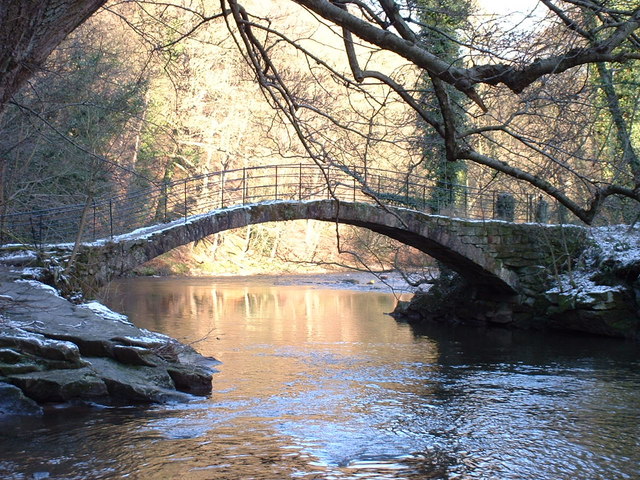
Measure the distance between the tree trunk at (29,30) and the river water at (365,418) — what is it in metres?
3.44

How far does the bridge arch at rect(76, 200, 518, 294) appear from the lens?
10930 mm

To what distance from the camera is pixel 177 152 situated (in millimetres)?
25969

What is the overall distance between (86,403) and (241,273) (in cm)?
2048

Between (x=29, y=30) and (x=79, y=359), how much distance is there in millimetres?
5175

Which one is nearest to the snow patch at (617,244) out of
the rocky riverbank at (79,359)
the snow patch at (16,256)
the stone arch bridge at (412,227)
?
the stone arch bridge at (412,227)

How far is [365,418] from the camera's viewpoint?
721 centimetres

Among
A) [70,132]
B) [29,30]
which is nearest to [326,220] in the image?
[70,132]

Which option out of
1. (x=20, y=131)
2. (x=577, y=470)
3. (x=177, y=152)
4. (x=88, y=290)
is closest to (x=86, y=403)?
(x=88, y=290)

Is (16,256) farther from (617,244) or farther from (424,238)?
(617,244)

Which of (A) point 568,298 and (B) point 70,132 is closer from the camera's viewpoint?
(A) point 568,298

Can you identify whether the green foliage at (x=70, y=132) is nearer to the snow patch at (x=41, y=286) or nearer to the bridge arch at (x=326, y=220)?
the bridge arch at (x=326, y=220)

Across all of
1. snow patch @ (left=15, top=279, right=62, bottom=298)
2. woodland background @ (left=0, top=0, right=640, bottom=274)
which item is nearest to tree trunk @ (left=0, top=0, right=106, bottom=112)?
woodland background @ (left=0, top=0, right=640, bottom=274)

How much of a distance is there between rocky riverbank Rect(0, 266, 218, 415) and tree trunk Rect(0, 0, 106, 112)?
15.2 feet

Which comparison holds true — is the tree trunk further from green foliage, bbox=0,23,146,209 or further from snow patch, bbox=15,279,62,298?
green foliage, bbox=0,23,146,209
